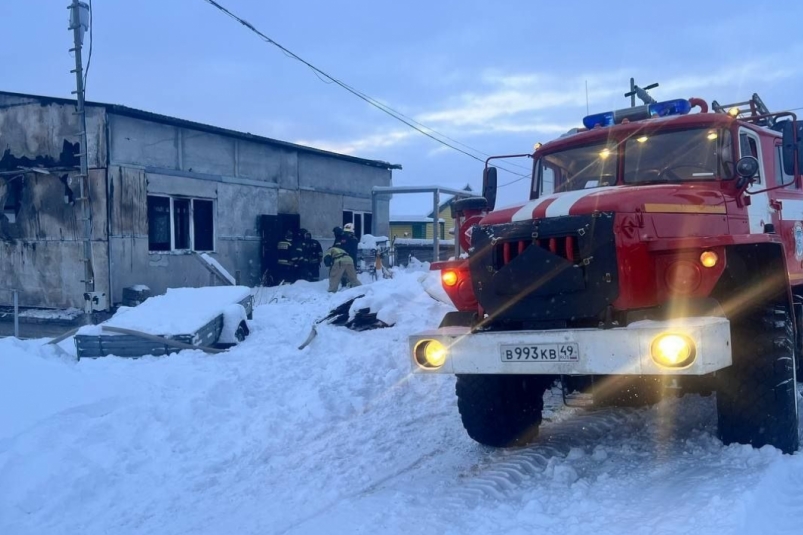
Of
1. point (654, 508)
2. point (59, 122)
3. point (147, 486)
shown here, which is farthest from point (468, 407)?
point (59, 122)

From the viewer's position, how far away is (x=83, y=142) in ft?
43.0

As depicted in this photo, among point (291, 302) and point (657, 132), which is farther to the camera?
point (291, 302)

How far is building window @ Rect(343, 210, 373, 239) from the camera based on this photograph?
20.6 m

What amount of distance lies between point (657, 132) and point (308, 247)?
12.4 meters

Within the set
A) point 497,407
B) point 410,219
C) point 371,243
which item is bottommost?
point 497,407

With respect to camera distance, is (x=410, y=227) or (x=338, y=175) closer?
(x=338, y=175)

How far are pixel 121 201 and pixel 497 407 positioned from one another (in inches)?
410

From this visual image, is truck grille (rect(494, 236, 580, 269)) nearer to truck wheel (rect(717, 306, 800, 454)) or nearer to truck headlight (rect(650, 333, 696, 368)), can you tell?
truck headlight (rect(650, 333, 696, 368))

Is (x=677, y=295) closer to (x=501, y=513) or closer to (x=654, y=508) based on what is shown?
(x=654, y=508)

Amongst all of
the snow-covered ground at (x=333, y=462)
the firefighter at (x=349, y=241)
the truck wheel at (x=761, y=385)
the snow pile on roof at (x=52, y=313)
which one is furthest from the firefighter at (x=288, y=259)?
the truck wheel at (x=761, y=385)

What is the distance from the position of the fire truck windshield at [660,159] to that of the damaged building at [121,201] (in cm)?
1012

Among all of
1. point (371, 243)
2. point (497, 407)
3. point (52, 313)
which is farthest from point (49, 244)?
point (497, 407)

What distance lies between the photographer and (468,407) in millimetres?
5422

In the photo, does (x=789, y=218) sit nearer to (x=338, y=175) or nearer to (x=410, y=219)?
(x=338, y=175)
